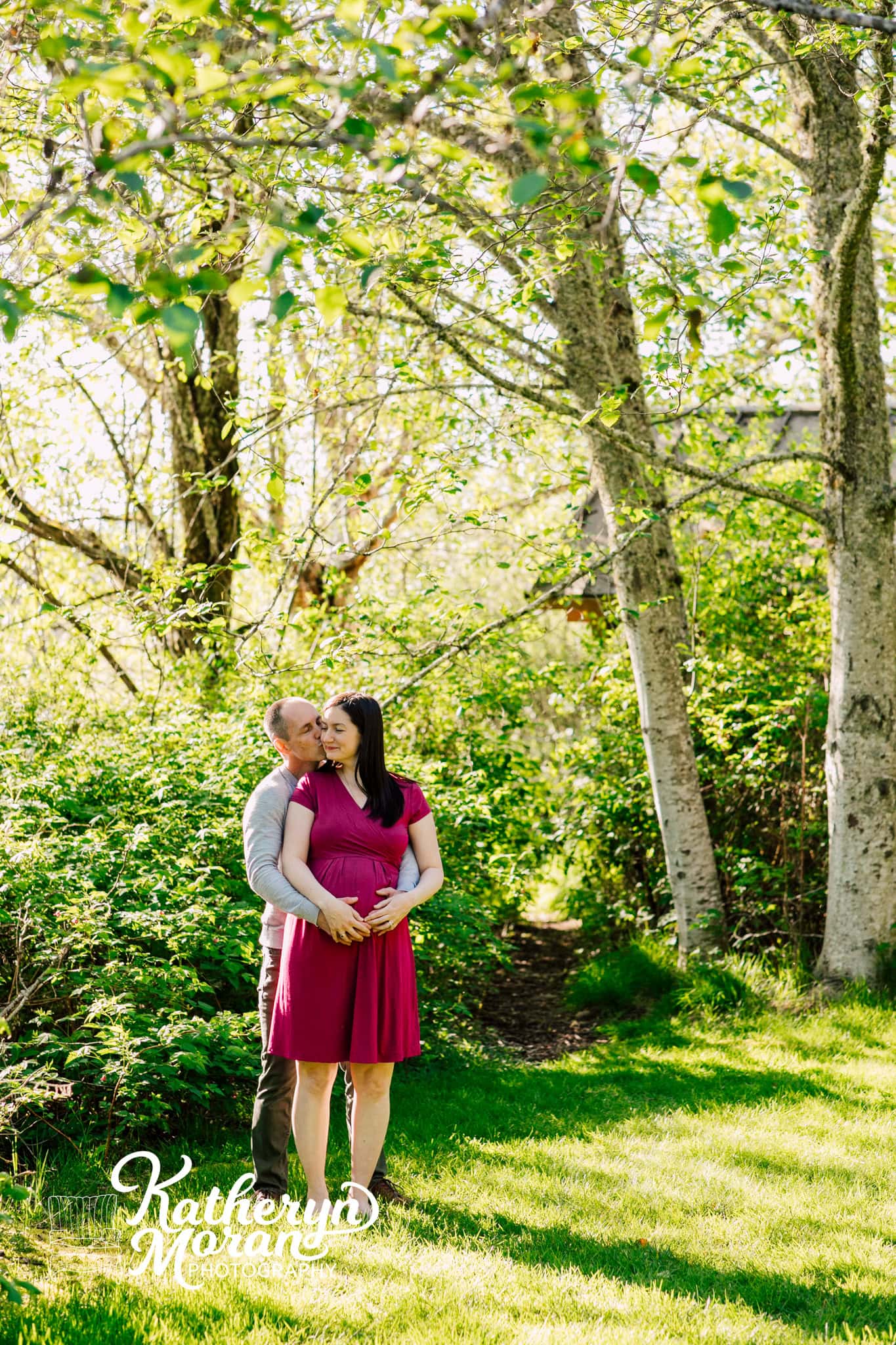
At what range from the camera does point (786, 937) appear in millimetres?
7785

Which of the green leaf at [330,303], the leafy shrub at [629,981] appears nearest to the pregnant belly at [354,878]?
the green leaf at [330,303]

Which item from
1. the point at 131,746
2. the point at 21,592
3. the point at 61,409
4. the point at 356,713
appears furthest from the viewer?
the point at 61,409

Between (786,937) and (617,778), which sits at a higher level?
(617,778)

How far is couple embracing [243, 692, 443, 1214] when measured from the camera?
3.97 metres

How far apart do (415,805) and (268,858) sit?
0.58 metres

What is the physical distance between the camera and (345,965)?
4.01 metres

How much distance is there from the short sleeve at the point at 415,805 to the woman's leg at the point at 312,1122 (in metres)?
0.91

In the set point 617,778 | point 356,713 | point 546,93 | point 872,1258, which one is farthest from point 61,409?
point 872,1258

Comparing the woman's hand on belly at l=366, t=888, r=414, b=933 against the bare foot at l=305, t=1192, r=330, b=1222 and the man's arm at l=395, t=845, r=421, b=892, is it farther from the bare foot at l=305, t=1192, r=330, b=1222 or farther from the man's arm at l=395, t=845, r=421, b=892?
Result: the bare foot at l=305, t=1192, r=330, b=1222

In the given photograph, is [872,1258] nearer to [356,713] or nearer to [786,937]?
[356,713]

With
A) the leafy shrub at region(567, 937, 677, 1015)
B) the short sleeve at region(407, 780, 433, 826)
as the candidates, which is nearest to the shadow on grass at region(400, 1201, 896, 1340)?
the short sleeve at region(407, 780, 433, 826)

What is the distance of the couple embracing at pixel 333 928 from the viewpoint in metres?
3.97

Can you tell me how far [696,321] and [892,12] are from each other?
1.69 meters

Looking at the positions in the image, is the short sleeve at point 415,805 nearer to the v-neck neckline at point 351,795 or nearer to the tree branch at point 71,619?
the v-neck neckline at point 351,795
